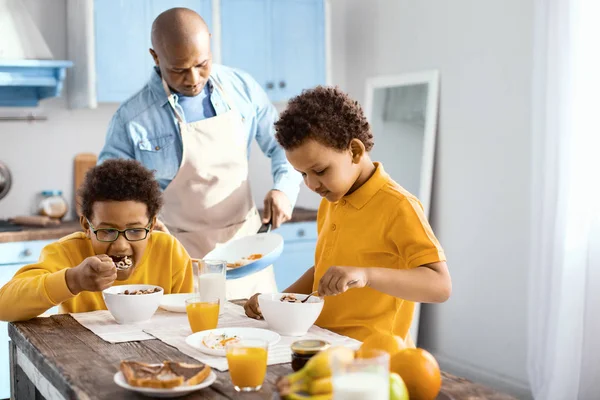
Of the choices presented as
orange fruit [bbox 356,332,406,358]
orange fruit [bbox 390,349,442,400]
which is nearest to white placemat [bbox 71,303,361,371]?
orange fruit [bbox 356,332,406,358]

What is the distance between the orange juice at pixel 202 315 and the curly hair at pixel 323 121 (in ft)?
1.38

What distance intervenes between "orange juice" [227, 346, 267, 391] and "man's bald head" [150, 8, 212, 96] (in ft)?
4.91

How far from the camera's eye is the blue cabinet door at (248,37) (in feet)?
14.6

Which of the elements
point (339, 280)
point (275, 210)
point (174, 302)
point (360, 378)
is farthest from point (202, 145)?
point (360, 378)

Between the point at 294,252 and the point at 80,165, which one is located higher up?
the point at 80,165

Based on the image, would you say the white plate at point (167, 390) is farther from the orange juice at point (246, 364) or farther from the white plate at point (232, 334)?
the white plate at point (232, 334)

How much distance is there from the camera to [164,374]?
146 centimetres

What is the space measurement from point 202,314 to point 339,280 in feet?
1.25

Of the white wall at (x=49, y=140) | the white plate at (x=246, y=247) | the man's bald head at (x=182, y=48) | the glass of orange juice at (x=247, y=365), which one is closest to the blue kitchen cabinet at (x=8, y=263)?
the white wall at (x=49, y=140)

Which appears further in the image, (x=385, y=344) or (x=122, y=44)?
(x=122, y=44)

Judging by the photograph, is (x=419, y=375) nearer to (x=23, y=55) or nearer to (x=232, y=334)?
(x=232, y=334)

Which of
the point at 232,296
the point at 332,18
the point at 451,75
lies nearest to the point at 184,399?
the point at 232,296

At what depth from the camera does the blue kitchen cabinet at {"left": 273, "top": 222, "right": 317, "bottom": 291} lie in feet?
14.6

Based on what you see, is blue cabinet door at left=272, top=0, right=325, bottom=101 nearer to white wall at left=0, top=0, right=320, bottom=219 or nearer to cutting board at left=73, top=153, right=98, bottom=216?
white wall at left=0, top=0, right=320, bottom=219
